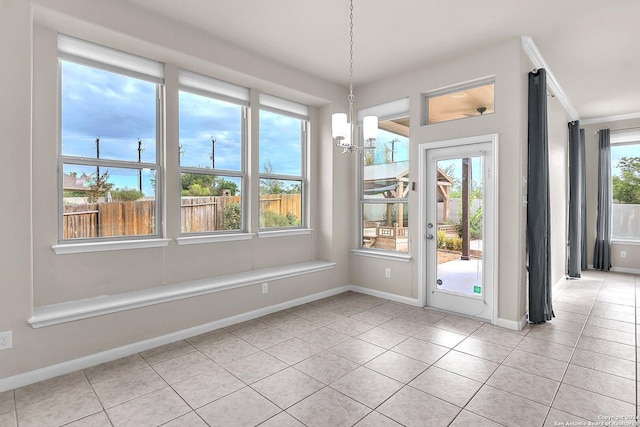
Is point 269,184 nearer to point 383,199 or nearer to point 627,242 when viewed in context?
point 383,199

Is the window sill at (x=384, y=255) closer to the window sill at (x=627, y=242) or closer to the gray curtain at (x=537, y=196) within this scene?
the gray curtain at (x=537, y=196)

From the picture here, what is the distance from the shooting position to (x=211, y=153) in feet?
12.9

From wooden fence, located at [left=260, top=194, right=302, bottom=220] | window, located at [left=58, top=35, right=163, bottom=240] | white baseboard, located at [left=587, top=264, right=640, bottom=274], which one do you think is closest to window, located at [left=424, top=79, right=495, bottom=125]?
wooden fence, located at [left=260, top=194, right=302, bottom=220]

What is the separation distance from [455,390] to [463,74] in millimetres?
3310

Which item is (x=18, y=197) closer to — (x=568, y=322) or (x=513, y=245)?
(x=513, y=245)

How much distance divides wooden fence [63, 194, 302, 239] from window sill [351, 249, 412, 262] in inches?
63.6

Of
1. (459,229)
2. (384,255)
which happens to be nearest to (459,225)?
(459,229)

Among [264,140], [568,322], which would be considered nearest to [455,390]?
[568,322]

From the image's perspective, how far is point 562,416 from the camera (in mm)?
2092

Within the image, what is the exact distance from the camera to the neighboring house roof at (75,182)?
9.72 feet

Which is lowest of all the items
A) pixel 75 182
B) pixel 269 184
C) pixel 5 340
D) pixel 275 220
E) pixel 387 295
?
pixel 387 295

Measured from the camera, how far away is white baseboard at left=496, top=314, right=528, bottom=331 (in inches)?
139

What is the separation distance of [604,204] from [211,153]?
7.21 meters

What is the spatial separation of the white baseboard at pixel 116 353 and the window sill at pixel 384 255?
144 cm
